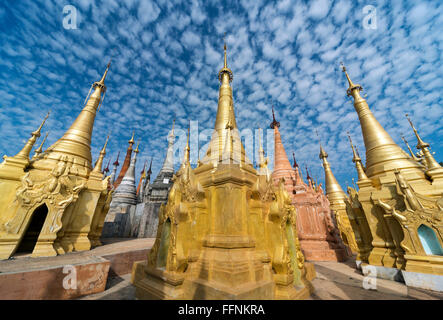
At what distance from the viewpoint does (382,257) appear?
6922 mm

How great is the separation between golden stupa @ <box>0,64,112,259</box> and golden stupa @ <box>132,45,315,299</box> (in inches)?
165

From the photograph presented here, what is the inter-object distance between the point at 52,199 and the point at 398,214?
44.0ft

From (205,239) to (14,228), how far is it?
724 cm

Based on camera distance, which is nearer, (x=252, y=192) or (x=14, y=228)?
(x=252, y=192)

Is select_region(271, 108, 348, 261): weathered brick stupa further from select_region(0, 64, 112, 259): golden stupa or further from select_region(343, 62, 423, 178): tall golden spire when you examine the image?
select_region(0, 64, 112, 259): golden stupa

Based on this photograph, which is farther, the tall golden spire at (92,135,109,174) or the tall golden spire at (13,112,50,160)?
the tall golden spire at (92,135,109,174)

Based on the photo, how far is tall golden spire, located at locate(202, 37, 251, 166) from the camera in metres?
5.95

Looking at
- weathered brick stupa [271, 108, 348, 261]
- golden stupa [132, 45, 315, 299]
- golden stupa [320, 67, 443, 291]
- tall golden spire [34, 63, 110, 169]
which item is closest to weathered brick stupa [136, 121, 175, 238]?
golden stupa [132, 45, 315, 299]

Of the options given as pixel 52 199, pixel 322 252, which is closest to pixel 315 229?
pixel 322 252

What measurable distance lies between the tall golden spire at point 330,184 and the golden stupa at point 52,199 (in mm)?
19801

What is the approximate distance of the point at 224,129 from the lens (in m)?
7.04

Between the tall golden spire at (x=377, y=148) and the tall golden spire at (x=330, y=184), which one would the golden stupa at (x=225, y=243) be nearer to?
the tall golden spire at (x=377, y=148)
